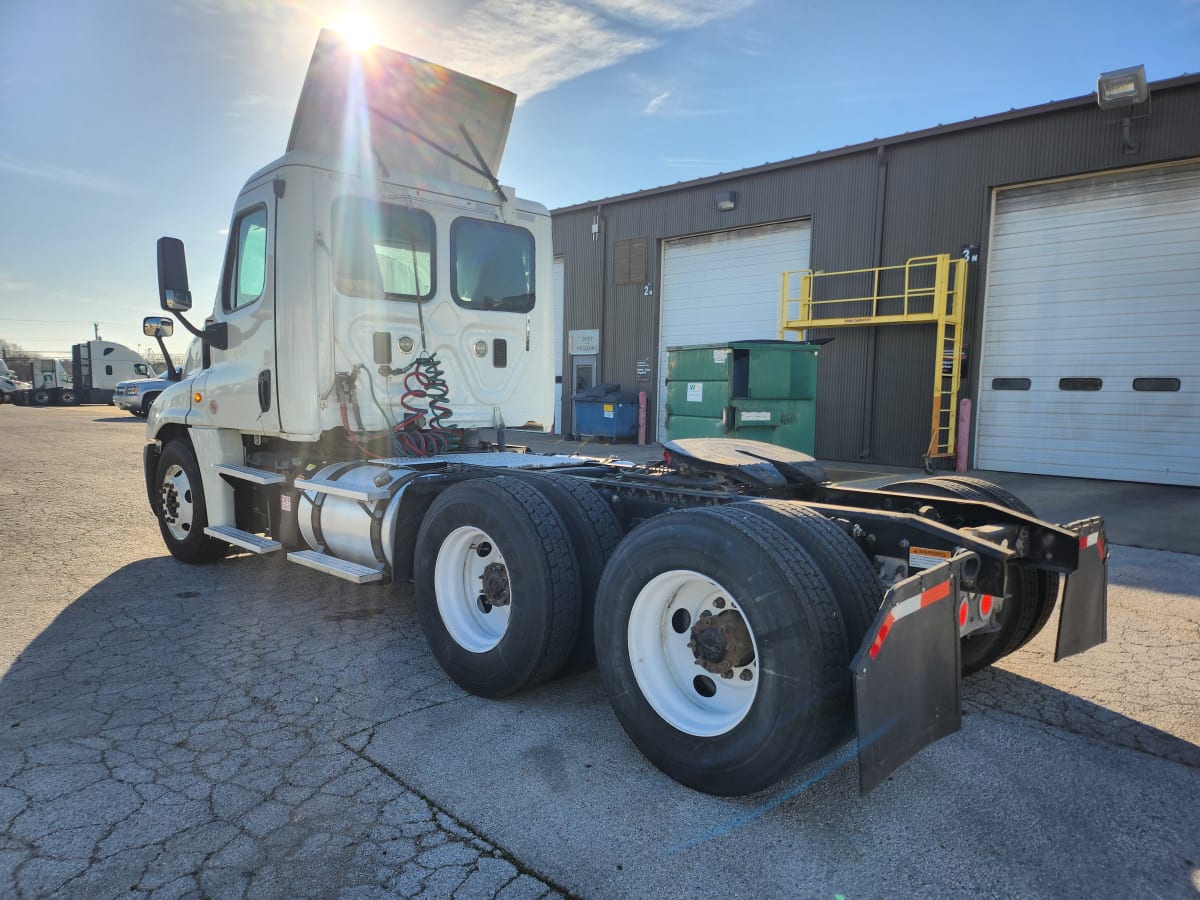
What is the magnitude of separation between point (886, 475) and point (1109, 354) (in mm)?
4007

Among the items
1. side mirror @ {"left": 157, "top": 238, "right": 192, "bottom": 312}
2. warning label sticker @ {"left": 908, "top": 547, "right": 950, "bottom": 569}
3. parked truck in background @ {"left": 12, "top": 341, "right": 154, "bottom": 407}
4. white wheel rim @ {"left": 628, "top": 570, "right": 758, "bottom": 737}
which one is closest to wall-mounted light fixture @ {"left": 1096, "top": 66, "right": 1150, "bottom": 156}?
warning label sticker @ {"left": 908, "top": 547, "right": 950, "bottom": 569}

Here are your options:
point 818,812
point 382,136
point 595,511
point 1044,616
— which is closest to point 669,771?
point 818,812

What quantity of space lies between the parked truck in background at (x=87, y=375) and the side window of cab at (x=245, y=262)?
123 feet

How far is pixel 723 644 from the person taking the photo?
105 inches

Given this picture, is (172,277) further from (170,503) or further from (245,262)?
(170,503)

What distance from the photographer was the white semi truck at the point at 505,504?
245 centimetres

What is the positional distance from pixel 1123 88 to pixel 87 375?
42.7 m

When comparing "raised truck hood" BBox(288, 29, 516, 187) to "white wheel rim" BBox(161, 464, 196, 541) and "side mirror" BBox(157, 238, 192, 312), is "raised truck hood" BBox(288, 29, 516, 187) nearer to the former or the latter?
"side mirror" BBox(157, 238, 192, 312)

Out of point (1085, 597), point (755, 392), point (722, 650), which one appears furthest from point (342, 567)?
point (755, 392)

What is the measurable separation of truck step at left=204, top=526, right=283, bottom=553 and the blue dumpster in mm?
12016

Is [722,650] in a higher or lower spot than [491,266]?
lower

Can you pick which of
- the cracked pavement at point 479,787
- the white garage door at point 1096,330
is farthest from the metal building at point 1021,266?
the cracked pavement at point 479,787

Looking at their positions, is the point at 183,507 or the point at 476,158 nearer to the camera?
the point at 476,158

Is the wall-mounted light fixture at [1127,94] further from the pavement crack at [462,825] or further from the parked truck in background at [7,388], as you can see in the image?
the parked truck in background at [7,388]
